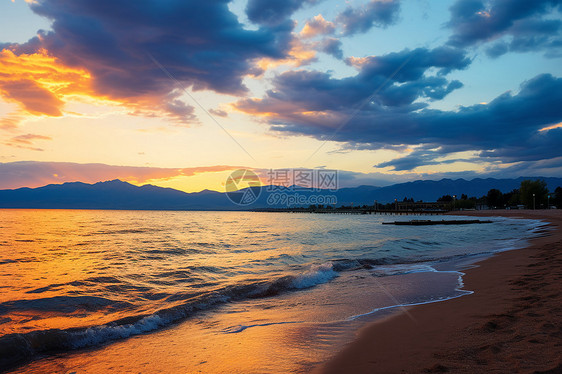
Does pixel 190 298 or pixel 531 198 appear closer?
pixel 190 298

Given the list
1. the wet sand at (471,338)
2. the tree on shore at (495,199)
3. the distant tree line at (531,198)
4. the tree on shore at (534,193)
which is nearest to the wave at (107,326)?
the wet sand at (471,338)

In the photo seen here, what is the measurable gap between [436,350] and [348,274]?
884 cm

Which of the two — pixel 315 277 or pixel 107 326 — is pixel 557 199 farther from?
pixel 107 326

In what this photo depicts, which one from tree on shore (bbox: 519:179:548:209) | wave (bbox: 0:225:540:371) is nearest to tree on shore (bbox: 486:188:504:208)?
tree on shore (bbox: 519:179:548:209)

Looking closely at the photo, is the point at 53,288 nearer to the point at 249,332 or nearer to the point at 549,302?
the point at 249,332

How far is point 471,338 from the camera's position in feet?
15.3

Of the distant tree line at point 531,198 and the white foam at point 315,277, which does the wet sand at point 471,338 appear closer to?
the white foam at point 315,277

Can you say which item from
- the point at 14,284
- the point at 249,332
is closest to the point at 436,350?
the point at 249,332

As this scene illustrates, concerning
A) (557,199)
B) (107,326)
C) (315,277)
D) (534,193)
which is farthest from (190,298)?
(557,199)

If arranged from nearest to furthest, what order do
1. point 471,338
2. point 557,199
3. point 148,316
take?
1. point 471,338
2. point 148,316
3. point 557,199

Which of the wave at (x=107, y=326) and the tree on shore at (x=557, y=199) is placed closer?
the wave at (x=107, y=326)

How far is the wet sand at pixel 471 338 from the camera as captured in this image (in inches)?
144

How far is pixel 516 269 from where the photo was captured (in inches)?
428

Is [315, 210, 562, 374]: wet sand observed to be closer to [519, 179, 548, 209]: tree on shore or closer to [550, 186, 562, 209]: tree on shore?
[519, 179, 548, 209]: tree on shore
